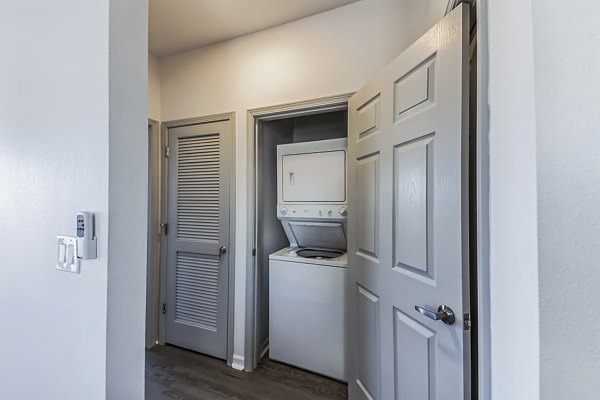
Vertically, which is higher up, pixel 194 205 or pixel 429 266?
pixel 194 205

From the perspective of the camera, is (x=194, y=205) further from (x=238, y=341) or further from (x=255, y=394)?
(x=255, y=394)

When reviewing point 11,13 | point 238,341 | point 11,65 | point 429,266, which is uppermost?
point 11,13

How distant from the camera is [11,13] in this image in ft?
2.98

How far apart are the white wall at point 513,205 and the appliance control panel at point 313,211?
133 cm

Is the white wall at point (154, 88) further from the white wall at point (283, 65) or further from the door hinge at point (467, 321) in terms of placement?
the door hinge at point (467, 321)

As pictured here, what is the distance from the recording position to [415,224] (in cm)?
103

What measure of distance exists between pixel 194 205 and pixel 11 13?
1.47 m

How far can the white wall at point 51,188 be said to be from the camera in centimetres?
68

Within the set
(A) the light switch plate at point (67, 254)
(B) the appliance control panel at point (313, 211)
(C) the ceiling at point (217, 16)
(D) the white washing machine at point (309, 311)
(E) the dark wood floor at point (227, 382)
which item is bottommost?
(E) the dark wood floor at point (227, 382)

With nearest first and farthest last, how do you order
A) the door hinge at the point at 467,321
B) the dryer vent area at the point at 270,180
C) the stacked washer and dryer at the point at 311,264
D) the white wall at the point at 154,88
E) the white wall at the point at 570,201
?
the white wall at the point at 570,201, the door hinge at the point at 467,321, the stacked washer and dryer at the point at 311,264, the dryer vent area at the point at 270,180, the white wall at the point at 154,88

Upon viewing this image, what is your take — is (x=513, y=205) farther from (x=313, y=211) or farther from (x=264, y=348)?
(x=264, y=348)

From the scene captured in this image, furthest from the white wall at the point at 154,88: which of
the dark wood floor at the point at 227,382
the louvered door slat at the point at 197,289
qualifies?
the dark wood floor at the point at 227,382

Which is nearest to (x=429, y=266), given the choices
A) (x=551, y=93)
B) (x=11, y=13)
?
(x=551, y=93)

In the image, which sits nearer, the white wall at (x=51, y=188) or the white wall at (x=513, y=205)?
the white wall at (x=513, y=205)
